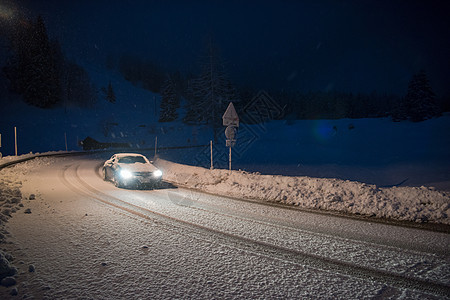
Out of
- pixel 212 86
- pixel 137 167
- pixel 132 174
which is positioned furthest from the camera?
pixel 212 86

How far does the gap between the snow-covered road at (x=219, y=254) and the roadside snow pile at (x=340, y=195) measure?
0.96 meters

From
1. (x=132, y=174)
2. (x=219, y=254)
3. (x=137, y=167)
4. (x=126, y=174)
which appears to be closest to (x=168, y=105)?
(x=137, y=167)

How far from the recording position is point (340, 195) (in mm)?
8047

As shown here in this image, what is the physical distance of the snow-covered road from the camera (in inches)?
134

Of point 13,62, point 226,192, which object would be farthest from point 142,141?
point 226,192

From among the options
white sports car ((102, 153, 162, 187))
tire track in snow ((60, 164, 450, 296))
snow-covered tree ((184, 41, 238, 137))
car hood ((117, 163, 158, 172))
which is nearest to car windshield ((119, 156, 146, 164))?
white sports car ((102, 153, 162, 187))

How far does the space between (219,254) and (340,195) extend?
510cm

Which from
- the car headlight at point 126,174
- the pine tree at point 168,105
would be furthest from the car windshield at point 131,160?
the pine tree at point 168,105

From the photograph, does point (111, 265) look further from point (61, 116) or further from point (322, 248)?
point (61, 116)

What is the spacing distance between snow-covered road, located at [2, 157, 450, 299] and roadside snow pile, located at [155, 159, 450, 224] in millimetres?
958

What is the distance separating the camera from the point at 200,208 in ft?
25.1

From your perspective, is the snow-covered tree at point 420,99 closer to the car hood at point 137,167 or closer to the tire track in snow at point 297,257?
the car hood at point 137,167

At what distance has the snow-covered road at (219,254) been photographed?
341cm

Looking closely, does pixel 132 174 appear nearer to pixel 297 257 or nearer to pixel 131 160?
pixel 131 160
